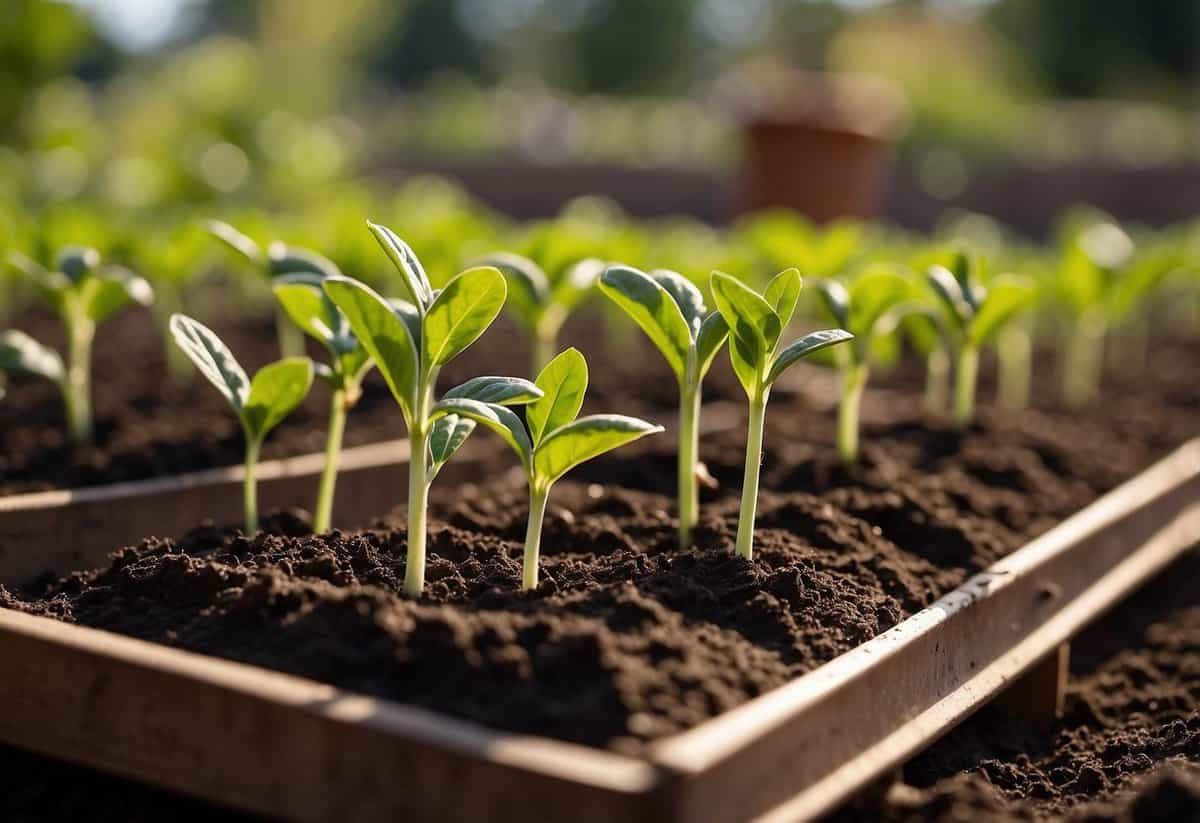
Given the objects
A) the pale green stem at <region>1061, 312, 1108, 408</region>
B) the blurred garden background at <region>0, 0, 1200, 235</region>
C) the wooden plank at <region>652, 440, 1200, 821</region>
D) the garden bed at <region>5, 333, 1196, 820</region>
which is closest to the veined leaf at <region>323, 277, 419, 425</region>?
the garden bed at <region>5, 333, 1196, 820</region>

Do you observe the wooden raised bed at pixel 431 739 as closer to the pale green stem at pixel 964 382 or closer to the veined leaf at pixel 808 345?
the veined leaf at pixel 808 345

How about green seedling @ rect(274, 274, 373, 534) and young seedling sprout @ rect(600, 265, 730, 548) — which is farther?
green seedling @ rect(274, 274, 373, 534)

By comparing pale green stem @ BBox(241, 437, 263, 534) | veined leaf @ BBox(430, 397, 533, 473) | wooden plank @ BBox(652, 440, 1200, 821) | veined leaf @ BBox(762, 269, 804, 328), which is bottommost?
wooden plank @ BBox(652, 440, 1200, 821)

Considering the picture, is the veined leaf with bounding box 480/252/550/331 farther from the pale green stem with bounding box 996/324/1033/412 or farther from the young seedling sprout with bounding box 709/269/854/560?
the pale green stem with bounding box 996/324/1033/412

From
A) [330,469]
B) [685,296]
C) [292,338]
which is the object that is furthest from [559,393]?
[292,338]

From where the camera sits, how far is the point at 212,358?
2439 millimetres

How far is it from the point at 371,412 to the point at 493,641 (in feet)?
7.98

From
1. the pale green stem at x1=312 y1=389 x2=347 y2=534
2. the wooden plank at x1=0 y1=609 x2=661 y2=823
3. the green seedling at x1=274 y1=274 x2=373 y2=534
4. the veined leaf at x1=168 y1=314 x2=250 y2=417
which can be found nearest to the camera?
the wooden plank at x1=0 y1=609 x2=661 y2=823

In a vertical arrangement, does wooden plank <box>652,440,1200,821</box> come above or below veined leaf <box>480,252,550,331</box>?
below

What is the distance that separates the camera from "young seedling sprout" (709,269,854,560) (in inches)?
83.5

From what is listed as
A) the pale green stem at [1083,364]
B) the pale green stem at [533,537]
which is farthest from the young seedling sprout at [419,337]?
the pale green stem at [1083,364]

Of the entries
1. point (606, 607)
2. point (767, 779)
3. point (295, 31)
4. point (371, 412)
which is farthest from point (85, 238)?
point (295, 31)

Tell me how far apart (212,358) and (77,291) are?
94 cm

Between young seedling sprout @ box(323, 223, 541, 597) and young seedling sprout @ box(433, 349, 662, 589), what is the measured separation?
0.04 metres
